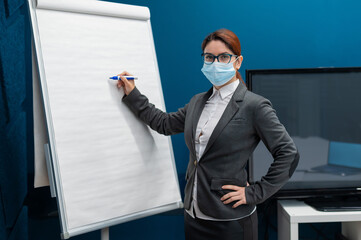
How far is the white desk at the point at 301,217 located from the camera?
1.80m

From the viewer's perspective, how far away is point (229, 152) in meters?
1.34

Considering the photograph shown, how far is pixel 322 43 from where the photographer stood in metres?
2.17

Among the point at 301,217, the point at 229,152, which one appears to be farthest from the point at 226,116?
the point at 301,217

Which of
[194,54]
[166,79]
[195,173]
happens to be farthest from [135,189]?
[194,54]

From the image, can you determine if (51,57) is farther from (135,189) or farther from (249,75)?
(249,75)

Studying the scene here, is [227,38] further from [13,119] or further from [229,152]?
[13,119]

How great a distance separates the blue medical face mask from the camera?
54.0 inches

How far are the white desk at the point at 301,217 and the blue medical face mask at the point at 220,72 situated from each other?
2.89ft

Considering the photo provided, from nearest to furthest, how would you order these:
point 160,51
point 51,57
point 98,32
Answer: point 51,57, point 98,32, point 160,51

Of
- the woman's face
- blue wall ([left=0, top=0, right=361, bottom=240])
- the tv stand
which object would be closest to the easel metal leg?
blue wall ([left=0, top=0, right=361, bottom=240])

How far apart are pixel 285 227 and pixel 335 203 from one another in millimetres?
328

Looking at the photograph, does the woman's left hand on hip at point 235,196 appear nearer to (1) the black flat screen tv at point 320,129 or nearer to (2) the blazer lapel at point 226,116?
(2) the blazer lapel at point 226,116

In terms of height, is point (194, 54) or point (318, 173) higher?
point (194, 54)

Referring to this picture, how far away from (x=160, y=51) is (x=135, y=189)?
0.98 meters
